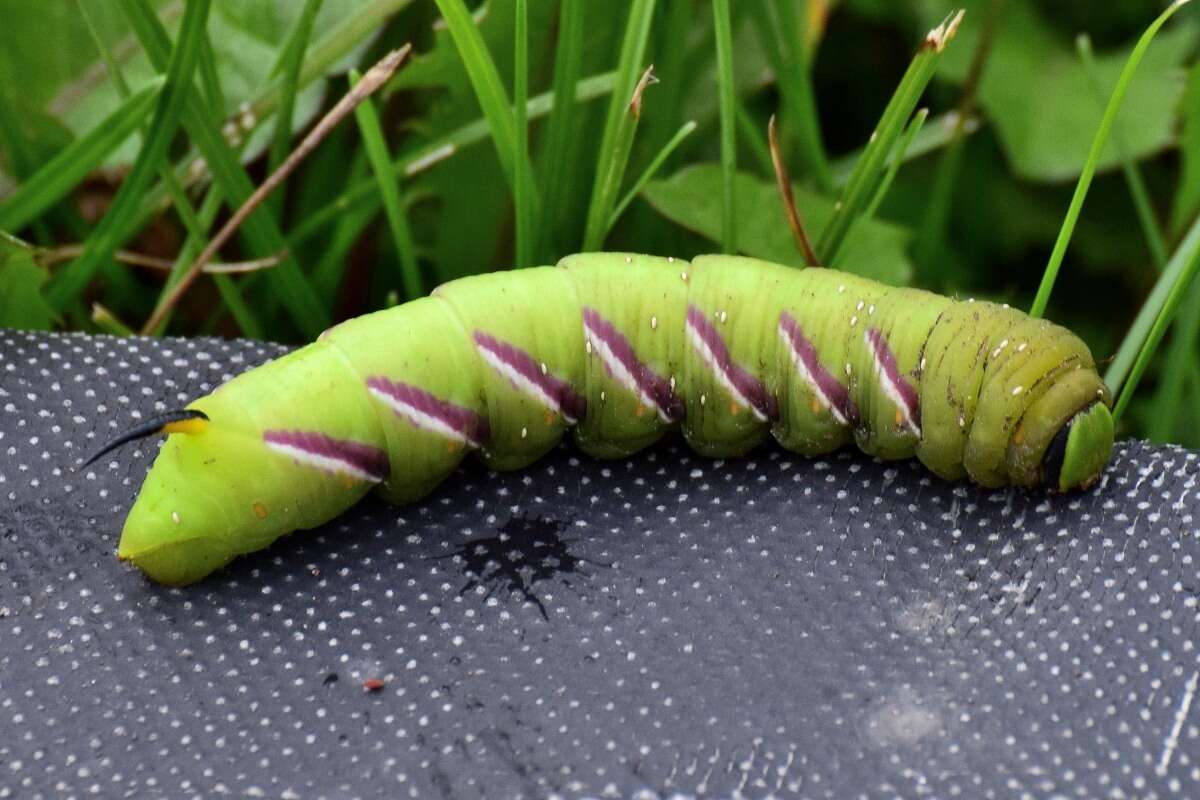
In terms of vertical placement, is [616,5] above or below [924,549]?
above

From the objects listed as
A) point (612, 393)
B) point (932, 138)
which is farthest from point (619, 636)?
point (932, 138)

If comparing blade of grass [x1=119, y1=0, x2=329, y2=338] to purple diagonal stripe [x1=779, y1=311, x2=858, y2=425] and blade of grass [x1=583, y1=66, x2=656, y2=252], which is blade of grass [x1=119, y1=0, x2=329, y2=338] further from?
purple diagonal stripe [x1=779, y1=311, x2=858, y2=425]

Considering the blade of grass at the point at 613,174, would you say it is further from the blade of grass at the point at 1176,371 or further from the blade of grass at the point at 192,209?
the blade of grass at the point at 1176,371

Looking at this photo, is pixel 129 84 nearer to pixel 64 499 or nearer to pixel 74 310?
pixel 74 310

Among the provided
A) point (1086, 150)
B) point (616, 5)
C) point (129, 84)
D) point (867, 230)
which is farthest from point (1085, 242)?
point (129, 84)

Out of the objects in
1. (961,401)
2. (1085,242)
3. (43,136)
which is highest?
(43,136)

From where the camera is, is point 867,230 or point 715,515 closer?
point 715,515

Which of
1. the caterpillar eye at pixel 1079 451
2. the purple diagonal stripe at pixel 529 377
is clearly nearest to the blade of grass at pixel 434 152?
the purple diagonal stripe at pixel 529 377
